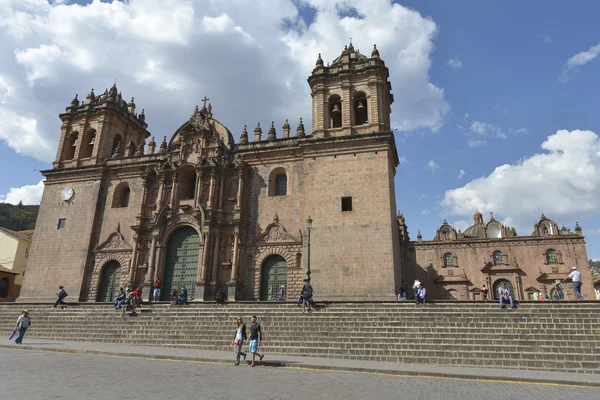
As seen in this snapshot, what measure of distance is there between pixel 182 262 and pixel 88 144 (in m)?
13.3

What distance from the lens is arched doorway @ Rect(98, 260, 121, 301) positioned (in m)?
24.7

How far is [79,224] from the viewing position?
2647cm

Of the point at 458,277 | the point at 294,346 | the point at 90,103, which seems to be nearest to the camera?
the point at 294,346

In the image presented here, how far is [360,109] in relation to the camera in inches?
963

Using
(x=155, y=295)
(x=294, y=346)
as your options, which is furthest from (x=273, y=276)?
(x=294, y=346)

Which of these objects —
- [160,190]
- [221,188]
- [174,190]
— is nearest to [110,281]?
[160,190]

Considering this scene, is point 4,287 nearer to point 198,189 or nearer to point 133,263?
point 133,263

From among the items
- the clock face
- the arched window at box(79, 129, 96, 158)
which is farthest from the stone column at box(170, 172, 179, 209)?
the arched window at box(79, 129, 96, 158)

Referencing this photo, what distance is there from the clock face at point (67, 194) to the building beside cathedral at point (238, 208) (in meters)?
0.12

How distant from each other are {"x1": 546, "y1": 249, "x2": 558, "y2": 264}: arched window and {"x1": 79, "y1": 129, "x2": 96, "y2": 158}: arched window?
133 feet

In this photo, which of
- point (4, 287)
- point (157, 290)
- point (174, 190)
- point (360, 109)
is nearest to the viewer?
point (157, 290)

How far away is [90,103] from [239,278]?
18.7m

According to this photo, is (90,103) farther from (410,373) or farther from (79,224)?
(410,373)

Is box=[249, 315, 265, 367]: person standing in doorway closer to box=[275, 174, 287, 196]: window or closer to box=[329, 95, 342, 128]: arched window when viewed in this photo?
box=[275, 174, 287, 196]: window
